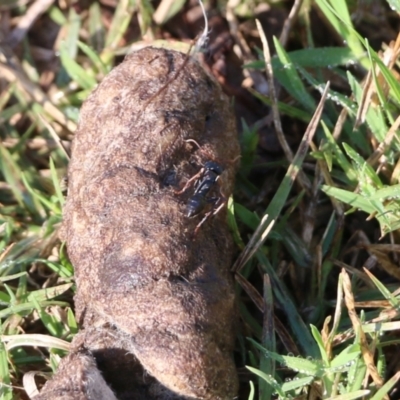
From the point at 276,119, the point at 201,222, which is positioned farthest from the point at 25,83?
the point at 201,222

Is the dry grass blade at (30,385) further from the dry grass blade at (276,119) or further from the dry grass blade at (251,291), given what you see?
the dry grass blade at (276,119)

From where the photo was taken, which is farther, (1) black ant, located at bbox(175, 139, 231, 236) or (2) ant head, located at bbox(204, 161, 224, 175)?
(2) ant head, located at bbox(204, 161, 224, 175)

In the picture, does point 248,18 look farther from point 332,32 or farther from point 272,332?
point 272,332

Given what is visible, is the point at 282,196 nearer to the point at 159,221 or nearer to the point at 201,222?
the point at 201,222

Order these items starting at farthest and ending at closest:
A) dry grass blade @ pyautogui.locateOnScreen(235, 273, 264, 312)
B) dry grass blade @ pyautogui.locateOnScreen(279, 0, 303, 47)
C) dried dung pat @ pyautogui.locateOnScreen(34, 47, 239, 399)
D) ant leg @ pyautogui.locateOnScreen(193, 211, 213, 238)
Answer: dry grass blade @ pyautogui.locateOnScreen(279, 0, 303, 47), dry grass blade @ pyautogui.locateOnScreen(235, 273, 264, 312), ant leg @ pyautogui.locateOnScreen(193, 211, 213, 238), dried dung pat @ pyautogui.locateOnScreen(34, 47, 239, 399)

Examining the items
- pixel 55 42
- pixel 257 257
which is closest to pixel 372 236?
pixel 257 257

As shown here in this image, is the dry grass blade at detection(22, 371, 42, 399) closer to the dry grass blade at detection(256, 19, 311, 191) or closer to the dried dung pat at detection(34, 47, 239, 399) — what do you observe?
the dried dung pat at detection(34, 47, 239, 399)

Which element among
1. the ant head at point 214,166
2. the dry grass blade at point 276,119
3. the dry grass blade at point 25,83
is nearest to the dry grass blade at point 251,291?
the ant head at point 214,166

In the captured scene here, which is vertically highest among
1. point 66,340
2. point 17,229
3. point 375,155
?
point 375,155

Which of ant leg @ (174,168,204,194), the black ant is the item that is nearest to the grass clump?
the black ant
